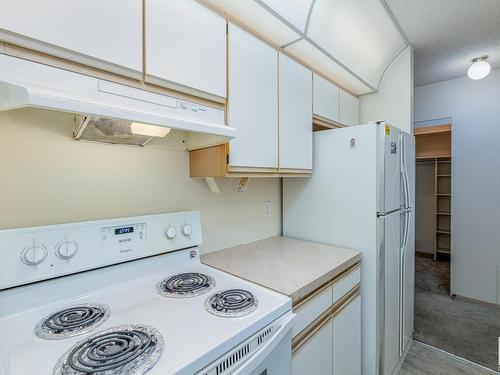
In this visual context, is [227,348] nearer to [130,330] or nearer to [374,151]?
[130,330]

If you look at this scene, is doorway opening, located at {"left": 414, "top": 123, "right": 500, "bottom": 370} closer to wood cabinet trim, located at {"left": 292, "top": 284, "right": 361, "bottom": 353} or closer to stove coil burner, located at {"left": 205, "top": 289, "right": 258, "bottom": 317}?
wood cabinet trim, located at {"left": 292, "top": 284, "right": 361, "bottom": 353}

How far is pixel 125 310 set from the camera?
0.90 meters

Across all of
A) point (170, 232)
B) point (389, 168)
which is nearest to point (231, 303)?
point (170, 232)

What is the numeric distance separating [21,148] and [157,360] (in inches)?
34.5

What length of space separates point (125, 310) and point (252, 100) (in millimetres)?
1080

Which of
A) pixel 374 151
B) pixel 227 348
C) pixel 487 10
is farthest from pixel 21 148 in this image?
pixel 487 10

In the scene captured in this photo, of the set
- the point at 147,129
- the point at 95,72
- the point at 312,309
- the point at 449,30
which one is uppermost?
the point at 449,30

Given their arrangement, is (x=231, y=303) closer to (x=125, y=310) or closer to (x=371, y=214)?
(x=125, y=310)

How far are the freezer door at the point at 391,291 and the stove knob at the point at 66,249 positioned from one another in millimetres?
1572

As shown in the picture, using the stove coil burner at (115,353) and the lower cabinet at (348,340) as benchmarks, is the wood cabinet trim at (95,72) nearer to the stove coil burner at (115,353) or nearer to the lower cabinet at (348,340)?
the stove coil burner at (115,353)

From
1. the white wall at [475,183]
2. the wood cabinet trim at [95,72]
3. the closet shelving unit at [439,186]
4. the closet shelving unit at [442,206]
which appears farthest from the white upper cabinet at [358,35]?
the closet shelving unit at [442,206]

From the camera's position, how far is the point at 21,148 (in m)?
→ 0.93

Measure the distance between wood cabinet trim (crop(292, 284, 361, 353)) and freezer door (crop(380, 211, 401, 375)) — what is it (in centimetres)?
25

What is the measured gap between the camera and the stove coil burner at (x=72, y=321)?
29.7 inches
